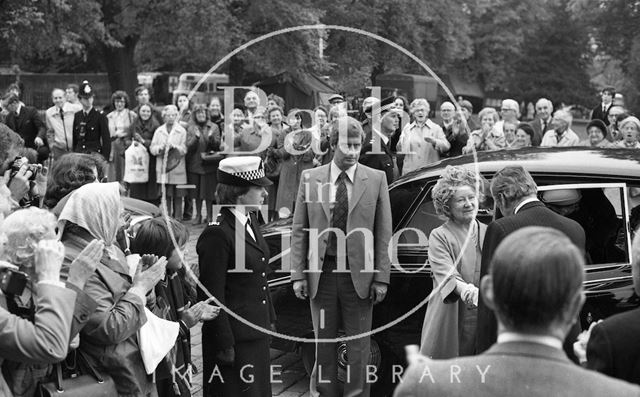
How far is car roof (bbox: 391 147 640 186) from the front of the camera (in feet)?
18.8

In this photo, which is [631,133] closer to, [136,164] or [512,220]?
[512,220]

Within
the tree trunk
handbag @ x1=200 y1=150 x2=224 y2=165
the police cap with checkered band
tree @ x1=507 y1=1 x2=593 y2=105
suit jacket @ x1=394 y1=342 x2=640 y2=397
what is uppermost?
tree @ x1=507 y1=1 x2=593 y2=105

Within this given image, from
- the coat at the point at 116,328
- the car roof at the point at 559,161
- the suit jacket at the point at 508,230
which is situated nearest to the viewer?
the coat at the point at 116,328

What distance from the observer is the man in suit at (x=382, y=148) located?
916 centimetres

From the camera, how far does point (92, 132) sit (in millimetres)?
14367

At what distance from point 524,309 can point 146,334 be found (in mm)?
2517

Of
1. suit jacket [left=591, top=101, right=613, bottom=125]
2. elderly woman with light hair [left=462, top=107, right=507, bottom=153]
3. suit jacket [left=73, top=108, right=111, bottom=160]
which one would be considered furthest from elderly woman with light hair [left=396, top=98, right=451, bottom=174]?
suit jacket [left=73, top=108, right=111, bottom=160]

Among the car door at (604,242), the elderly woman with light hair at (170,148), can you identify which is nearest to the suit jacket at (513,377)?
the car door at (604,242)

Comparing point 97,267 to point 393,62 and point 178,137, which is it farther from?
point 393,62

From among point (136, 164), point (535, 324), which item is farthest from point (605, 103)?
point (535, 324)

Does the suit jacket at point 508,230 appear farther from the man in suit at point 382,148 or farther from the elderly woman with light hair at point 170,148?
the elderly woman with light hair at point 170,148

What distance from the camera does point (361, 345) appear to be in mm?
5996

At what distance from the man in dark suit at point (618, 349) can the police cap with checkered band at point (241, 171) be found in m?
2.79

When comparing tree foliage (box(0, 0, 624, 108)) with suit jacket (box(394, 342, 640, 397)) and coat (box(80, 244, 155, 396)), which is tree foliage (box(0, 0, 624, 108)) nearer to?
coat (box(80, 244, 155, 396))
